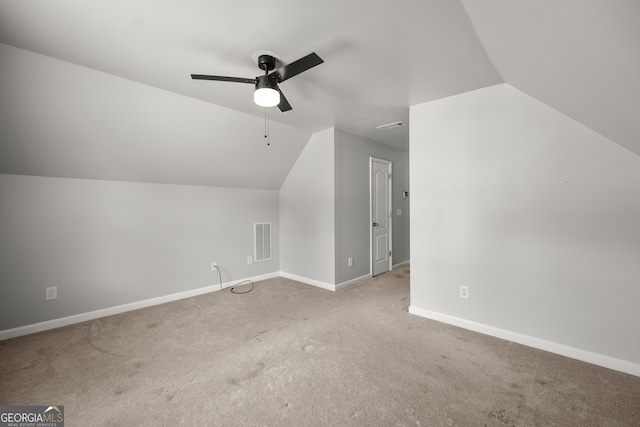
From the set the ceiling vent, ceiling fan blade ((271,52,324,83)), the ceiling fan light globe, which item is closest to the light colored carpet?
the ceiling fan light globe

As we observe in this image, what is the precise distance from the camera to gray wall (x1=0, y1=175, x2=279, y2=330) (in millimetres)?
2652

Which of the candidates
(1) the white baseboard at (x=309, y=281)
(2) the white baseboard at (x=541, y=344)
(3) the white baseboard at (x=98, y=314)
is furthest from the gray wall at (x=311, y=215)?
(2) the white baseboard at (x=541, y=344)

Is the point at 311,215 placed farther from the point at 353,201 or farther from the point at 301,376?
the point at 301,376

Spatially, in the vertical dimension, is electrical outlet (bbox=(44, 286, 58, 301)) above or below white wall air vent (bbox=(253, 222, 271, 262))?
below

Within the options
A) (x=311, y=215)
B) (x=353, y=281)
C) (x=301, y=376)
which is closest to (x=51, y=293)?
(x=301, y=376)

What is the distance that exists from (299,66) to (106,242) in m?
3.04

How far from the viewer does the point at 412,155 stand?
313 centimetres

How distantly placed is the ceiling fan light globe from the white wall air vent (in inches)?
110

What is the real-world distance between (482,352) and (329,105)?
9.47 ft

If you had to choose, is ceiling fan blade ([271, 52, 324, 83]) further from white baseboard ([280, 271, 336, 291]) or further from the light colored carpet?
white baseboard ([280, 271, 336, 291])

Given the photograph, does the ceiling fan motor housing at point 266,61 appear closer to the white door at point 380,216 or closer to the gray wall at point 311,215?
the gray wall at point 311,215

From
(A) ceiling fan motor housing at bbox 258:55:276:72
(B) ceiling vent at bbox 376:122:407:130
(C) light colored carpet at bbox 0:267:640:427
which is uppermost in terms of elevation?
(B) ceiling vent at bbox 376:122:407:130

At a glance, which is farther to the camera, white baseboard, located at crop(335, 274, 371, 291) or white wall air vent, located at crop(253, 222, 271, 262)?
white wall air vent, located at crop(253, 222, 271, 262)

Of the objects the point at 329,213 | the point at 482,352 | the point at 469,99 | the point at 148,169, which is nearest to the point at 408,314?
the point at 482,352
